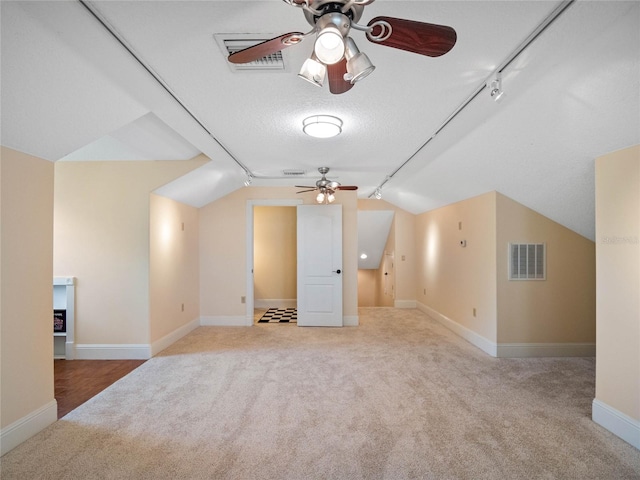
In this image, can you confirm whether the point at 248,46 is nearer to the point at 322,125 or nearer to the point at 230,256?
the point at 322,125

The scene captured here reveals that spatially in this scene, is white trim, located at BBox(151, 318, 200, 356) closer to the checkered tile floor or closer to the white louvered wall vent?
the checkered tile floor

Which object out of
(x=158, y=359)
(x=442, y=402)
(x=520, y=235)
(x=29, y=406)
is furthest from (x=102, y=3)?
(x=520, y=235)

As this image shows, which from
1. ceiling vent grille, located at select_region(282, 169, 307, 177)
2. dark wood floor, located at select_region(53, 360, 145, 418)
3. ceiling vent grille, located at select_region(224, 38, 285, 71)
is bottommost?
dark wood floor, located at select_region(53, 360, 145, 418)

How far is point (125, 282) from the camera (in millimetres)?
4203

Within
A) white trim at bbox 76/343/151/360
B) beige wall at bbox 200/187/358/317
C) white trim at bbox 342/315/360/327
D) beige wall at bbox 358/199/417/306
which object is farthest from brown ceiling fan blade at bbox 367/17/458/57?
beige wall at bbox 358/199/417/306

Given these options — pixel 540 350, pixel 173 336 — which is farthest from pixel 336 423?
pixel 173 336

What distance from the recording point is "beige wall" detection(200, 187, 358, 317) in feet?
19.5

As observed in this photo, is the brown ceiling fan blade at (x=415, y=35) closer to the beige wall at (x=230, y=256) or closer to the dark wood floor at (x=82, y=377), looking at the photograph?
the dark wood floor at (x=82, y=377)

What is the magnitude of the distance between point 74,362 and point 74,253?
134 centimetres

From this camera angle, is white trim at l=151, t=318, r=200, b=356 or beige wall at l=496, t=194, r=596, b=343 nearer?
beige wall at l=496, t=194, r=596, b=343

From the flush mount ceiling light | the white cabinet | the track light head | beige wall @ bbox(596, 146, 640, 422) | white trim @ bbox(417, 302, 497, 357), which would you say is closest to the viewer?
the track light head

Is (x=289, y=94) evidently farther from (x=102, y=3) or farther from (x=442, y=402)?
(x=442, y=402)

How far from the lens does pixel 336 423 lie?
8.66ft

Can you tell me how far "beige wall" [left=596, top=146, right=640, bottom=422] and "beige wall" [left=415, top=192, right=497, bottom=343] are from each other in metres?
1.59
